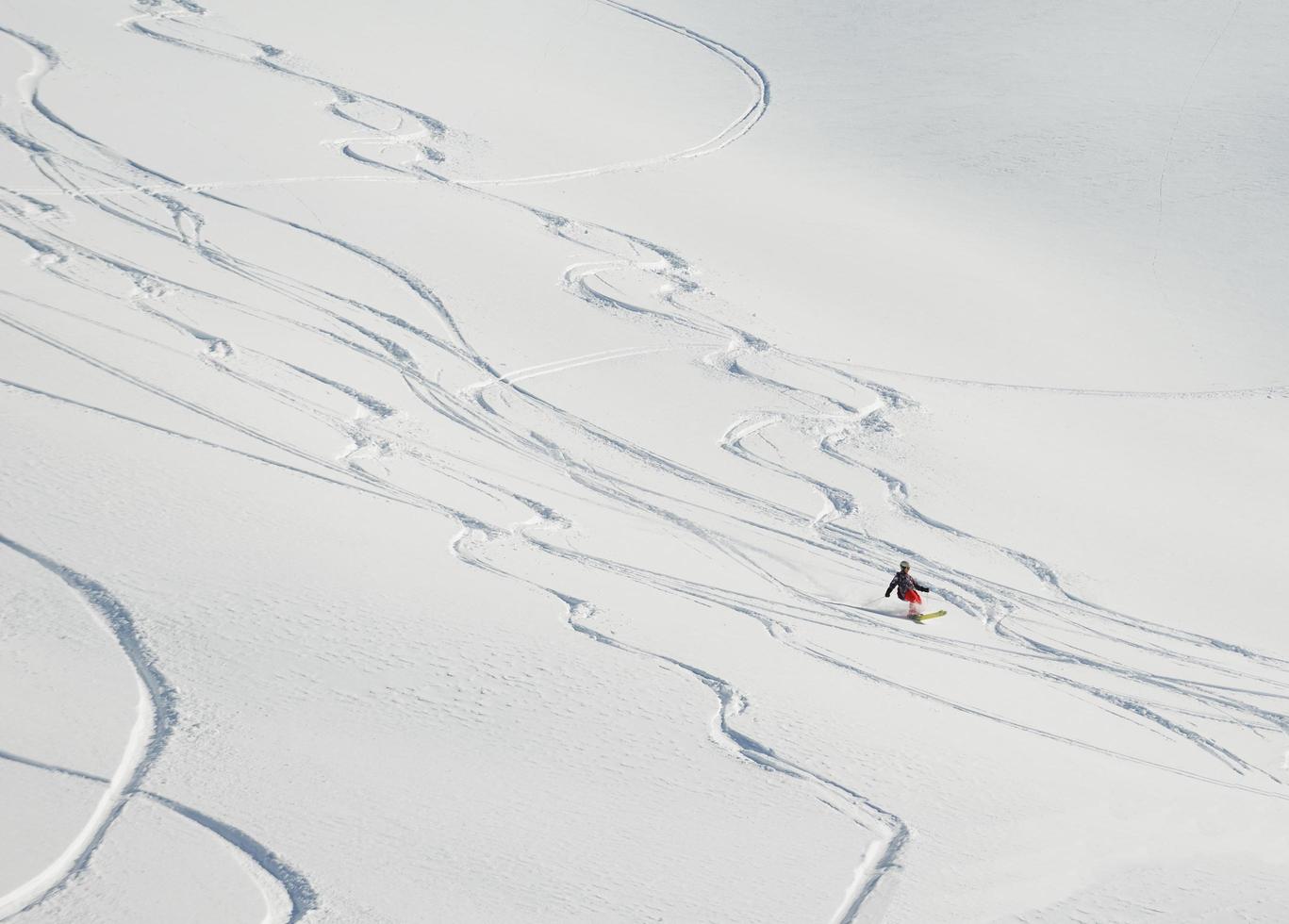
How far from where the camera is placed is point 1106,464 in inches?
518

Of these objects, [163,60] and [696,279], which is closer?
[696,279]

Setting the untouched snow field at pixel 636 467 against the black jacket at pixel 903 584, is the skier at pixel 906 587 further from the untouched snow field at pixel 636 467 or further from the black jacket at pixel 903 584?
the untouched snow field at pixel 636 467

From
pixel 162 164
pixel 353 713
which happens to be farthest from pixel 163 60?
pixel 353 713

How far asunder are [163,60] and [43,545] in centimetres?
1394

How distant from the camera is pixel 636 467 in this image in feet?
39.1

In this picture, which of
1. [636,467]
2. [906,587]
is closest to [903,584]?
[906,587]

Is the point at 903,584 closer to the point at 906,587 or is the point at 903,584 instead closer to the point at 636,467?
the point at 906,587

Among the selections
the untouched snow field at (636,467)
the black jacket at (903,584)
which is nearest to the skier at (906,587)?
the black jacket at (903,584)

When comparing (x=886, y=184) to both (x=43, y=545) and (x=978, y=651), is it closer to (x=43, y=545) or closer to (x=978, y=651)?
(x=978, y=651)

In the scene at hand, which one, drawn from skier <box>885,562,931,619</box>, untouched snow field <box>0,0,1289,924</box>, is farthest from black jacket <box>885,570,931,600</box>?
untouched snow field <box>0,0,1289,924</box>

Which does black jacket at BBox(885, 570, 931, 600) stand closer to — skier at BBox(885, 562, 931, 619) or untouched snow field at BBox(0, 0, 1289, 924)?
skier at BBox(885, 562, 931, 619)

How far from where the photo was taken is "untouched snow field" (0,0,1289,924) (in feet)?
20.6

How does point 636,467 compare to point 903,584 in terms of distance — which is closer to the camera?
point 903,584

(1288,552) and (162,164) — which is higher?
(1288,552)
